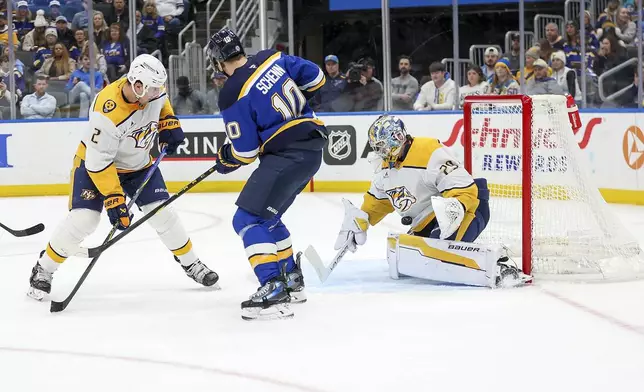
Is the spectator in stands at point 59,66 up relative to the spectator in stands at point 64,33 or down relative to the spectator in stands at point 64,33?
down

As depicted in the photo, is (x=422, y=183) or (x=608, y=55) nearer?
(x=422, y=183)

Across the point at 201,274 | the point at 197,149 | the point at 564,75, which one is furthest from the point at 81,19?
the point at 201,274

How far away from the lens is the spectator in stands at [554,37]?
26.5ft

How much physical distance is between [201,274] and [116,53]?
4.93 meters

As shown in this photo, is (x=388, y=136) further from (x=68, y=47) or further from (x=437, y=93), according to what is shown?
(x=68, y=47)

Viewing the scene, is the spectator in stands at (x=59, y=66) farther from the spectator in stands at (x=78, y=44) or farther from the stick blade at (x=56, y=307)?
the stick blade at (x=56, y=307)

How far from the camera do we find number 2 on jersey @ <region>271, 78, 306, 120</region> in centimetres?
370

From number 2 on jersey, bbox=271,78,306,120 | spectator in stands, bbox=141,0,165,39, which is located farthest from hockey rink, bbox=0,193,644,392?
spectator in stands, bbox=141,0,165,39

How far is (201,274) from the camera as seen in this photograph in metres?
4.35

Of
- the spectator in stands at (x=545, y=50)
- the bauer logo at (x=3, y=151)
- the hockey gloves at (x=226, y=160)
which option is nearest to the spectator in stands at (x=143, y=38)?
the bauer logo at (x=3, y=151)

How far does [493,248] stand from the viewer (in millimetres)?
4121

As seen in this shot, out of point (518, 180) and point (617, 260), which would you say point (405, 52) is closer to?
point (518, 180)

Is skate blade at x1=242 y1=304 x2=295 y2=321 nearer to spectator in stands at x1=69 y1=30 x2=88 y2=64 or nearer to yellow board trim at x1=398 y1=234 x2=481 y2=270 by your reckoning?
yellow board trim at x1=398 y1=234 x2=481 y2=270

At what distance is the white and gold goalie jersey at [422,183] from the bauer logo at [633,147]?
316cm
